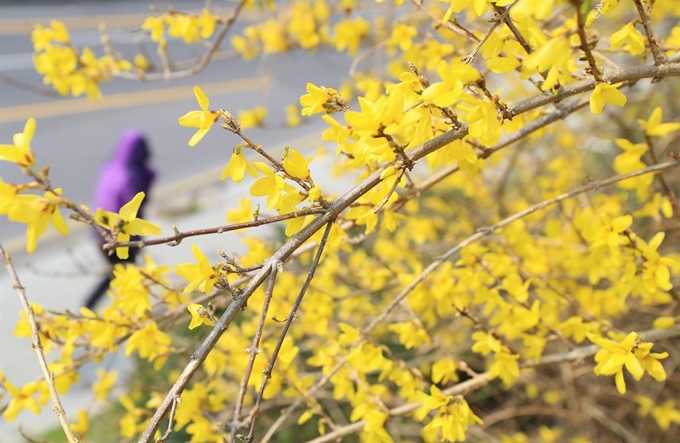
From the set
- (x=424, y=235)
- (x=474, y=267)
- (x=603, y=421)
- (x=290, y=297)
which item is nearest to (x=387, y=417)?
(x=474, y=267)

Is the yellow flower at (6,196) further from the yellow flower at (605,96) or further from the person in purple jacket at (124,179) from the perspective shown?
the person in purple jacket at (124,179)

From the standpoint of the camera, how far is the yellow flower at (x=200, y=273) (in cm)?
90

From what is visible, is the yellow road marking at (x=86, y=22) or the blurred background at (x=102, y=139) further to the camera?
the yellow road marking at (x=86, y=22)

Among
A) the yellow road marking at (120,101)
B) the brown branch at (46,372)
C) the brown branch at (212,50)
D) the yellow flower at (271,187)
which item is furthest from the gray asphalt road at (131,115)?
the yellow flower at (271,187)

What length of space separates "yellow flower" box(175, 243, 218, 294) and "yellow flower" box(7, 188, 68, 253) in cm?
21

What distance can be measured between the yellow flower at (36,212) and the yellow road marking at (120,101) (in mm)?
7571

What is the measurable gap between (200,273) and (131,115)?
321 inches

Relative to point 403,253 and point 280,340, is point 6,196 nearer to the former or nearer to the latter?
point 280,340

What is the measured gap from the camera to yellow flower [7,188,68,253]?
77 centimetres

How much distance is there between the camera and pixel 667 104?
3605 millimetres

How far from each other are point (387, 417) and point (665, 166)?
0.88m

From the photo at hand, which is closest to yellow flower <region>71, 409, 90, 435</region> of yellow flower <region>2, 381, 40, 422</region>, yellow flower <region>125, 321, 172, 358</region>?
yellow flower <region>2, 381, 40, 422</region>

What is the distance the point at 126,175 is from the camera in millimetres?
4320

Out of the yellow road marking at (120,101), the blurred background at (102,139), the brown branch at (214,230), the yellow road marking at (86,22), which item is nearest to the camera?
the brown branch at (214,230)
